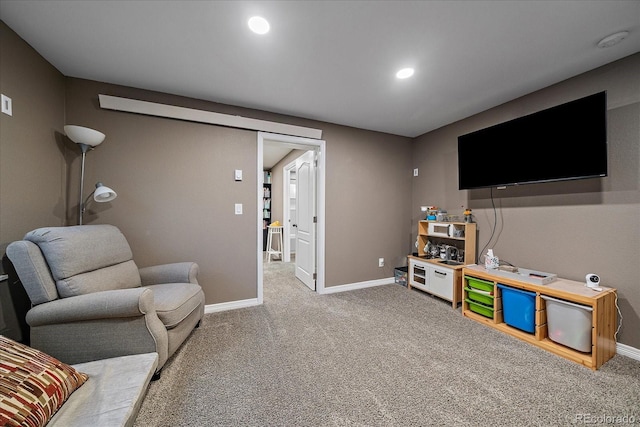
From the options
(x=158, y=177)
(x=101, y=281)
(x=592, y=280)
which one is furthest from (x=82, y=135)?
(x=592, y=280)

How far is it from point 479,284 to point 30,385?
10.6 feet

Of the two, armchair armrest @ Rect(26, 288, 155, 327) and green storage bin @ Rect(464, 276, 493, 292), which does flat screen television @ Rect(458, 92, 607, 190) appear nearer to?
green storage bin @ Rect(464, 276, 493, 292)

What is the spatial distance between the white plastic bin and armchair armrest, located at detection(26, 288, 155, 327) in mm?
3046

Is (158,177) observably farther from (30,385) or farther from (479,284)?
(479,284)

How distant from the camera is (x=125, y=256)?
2.04 m

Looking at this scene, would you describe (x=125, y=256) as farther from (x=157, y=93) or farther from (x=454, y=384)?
(x=454, y=384)

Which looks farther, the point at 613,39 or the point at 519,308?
the point at 519,308

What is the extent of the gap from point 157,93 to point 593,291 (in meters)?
4.26

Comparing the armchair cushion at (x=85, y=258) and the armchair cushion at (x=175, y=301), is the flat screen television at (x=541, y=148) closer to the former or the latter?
the armchair cushion at (x=175, y=301)

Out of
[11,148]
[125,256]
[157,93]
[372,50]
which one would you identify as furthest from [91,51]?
[372,50]

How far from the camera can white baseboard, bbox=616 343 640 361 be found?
6.01ft

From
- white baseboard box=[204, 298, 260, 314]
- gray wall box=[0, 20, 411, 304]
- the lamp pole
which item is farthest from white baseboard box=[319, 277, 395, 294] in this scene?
the lamp pole

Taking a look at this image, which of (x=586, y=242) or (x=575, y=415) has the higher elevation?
(x=586, y=242)

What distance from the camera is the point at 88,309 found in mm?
1386
